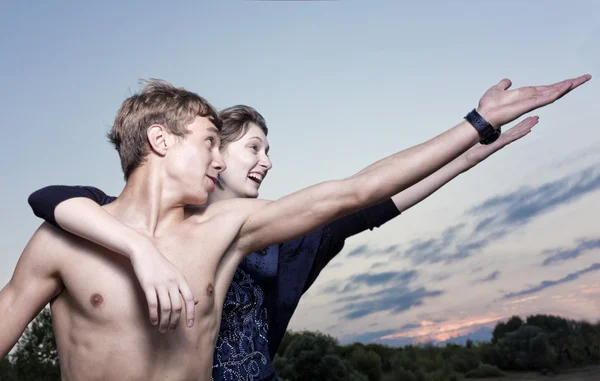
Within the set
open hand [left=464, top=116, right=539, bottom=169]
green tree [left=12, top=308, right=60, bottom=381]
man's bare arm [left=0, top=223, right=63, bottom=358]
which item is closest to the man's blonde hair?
man's bare arm [left=0, top=223, right=63, bottom=358]

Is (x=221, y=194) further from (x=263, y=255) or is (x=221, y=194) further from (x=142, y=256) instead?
(x=142, y=256)

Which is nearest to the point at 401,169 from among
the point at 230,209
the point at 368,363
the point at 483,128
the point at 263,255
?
the point at 483,128

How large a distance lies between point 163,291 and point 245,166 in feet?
4.42

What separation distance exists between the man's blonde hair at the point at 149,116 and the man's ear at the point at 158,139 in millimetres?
20

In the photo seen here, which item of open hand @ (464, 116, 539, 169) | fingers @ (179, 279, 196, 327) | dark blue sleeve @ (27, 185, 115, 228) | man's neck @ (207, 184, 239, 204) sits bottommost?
fingers @ (179, 279, 196, 327)

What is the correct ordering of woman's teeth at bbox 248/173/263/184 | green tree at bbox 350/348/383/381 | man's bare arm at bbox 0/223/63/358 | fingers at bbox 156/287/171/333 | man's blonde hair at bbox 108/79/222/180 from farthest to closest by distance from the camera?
green tree at bbox 350/348/383/381 → woman's teeth at bbox 248/173/263/184 → man's blonde hair at bbox 108/79/222/180 → man's bare arm at bbox 0/223/63/358 → fingers at bbox 156/287/171/333

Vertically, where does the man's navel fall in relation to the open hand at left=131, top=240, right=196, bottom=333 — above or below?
above

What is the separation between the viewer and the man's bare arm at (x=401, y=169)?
1890mm

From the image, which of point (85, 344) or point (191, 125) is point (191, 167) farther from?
point (85, 344)

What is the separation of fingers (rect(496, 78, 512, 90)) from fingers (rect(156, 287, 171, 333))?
3.80 ft

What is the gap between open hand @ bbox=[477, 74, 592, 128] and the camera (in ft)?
6.22

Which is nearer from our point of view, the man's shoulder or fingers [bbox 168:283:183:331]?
fingers [bbox 168:283:183:331]

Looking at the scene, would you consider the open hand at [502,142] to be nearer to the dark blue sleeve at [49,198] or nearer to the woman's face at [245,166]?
the woman's face at [245,166]

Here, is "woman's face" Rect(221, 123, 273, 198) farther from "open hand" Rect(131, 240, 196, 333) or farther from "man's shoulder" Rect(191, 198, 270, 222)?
"open hand" Rect(131, 240, 196, 333)
